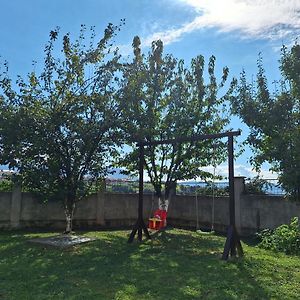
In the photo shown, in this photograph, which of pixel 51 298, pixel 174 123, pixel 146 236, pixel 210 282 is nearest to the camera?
pixel 51 298

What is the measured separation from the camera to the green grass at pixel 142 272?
16.4 ft

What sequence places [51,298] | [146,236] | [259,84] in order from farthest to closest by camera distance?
[146,236] < [259,84] < [51,298]

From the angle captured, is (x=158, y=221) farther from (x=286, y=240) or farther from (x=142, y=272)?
(x=142, y=272)

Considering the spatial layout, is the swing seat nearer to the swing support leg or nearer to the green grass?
the green grass

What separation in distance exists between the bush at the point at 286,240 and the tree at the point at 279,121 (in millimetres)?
1776

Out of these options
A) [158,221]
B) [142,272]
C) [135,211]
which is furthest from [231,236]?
[135,211]

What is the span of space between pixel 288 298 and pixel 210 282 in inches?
45.4

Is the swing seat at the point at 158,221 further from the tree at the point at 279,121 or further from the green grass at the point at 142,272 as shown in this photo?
the tree at the point at 279,121

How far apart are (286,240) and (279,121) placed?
3119mm

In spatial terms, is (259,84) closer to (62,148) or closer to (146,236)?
(146,236)

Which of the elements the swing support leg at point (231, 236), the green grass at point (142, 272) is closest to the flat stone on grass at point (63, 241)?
the green grass at point (142, 272)

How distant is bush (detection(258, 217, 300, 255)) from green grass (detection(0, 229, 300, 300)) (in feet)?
1.60

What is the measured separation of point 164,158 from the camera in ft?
40.5

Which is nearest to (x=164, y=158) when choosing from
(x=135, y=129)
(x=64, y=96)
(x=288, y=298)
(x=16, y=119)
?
(x=135, y=129)
